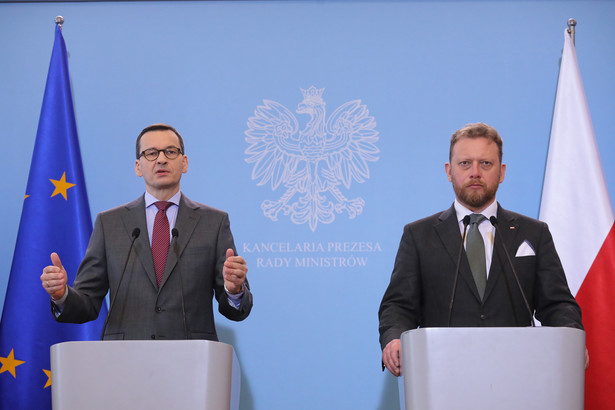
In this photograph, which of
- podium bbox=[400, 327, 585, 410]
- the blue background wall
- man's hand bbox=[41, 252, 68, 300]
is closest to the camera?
podium bbox=[400, 327, 585, 410]

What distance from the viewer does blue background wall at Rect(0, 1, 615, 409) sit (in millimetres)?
4012

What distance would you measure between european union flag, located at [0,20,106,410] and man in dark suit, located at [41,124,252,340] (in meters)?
0.94

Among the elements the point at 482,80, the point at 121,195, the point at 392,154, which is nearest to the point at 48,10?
the point at 121,195

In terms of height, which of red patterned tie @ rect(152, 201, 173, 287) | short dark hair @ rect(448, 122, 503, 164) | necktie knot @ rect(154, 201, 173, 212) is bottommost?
red patterned tie @ rect(152, 201, 173, 287)

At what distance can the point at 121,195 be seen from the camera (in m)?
4.14

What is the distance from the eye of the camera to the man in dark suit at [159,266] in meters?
2.85

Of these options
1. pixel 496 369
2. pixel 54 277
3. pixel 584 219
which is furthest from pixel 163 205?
pixel 584 219

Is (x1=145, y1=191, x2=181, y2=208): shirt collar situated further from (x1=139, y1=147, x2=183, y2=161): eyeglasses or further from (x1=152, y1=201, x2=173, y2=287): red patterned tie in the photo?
(x1=139, y1=147, x2=183, y2=161): eyeglasses

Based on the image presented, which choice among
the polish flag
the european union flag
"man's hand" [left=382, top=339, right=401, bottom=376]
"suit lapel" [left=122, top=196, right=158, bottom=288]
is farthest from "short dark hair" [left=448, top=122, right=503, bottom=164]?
the european union flag

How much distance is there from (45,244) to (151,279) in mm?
1263

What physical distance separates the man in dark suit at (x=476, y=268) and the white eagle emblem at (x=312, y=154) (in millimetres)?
Result: 1182

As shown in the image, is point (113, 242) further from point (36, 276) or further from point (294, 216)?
point (294, 216)

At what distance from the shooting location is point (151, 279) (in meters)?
2.88

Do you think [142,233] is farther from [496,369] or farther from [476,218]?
[496,369]
